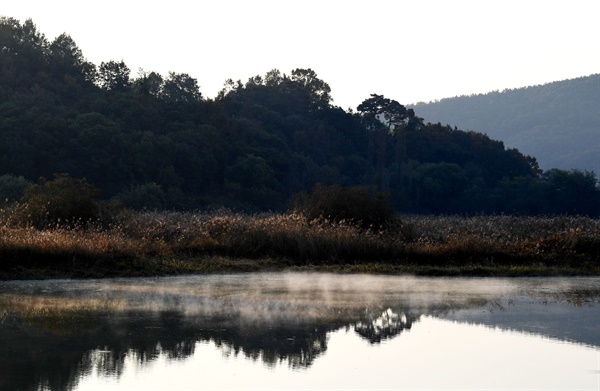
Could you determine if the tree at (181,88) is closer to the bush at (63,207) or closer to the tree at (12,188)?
the tree at (12,188)

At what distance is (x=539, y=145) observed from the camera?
192 m

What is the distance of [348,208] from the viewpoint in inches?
1179

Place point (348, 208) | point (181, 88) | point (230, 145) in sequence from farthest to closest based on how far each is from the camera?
point (181, 88) < point (230, 145) < point (348, 208)

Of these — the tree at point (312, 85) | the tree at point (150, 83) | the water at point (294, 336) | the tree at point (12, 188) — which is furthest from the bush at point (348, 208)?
the tree at point (312, 85)

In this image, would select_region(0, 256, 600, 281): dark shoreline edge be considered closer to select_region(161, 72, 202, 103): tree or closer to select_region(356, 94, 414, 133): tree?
select_region(161, 72, 202, 103): tree

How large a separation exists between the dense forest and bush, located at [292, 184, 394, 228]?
3048 centimetres

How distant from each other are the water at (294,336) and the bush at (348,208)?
9.39 m

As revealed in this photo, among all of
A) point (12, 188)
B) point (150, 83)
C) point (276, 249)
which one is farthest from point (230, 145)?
point (276, 249)

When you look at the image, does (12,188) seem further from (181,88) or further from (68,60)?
(181,88)

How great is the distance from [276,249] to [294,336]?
486 inches

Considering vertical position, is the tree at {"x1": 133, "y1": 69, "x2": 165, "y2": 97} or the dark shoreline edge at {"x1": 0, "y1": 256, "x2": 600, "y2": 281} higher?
the tree at {"x1": 133, "y1": 69, "x2": 165, "y2": 97}

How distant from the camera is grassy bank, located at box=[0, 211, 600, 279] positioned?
21.9 meters

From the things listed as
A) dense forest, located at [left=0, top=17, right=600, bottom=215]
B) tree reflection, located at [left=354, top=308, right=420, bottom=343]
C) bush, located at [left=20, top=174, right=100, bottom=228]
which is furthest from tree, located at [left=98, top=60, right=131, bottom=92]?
tree reflection, located at [left=354, top=308, right=420, bottom=343]

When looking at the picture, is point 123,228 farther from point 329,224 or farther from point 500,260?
point 500,260
